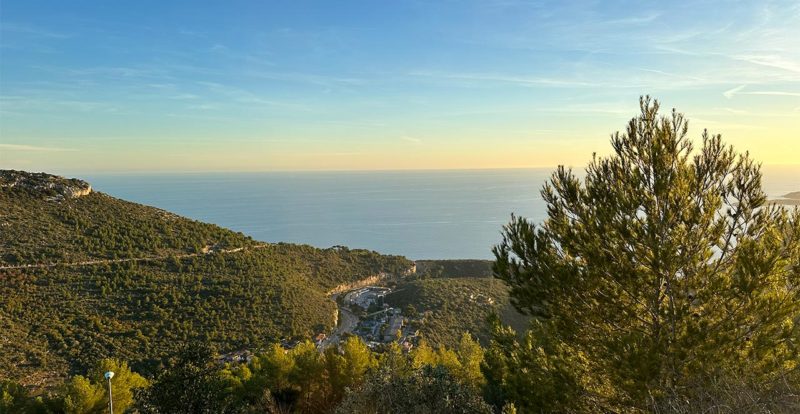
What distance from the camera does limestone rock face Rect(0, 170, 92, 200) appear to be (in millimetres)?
38812

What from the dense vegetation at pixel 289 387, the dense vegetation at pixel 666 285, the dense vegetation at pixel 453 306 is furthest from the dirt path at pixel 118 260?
the dense vegetation at pixel 666 285

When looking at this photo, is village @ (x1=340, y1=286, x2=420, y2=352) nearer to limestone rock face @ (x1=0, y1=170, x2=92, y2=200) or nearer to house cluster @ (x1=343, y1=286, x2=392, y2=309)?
house cluster @ (x1=343, y1=286, x2=392, y2=309)

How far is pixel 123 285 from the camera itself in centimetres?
2994

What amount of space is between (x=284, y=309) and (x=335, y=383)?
734 inches

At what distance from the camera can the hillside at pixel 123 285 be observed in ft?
75.9

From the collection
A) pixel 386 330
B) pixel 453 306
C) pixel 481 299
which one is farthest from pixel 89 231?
pixel 481 299

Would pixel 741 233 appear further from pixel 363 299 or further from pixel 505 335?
pixel 363 299

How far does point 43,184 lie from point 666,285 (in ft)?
170

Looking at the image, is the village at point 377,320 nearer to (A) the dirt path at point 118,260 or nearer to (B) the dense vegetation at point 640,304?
(A) the dirt path at point 118,260

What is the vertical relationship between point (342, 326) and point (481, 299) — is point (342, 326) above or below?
below

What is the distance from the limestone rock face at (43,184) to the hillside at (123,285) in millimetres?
134

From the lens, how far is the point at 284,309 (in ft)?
109

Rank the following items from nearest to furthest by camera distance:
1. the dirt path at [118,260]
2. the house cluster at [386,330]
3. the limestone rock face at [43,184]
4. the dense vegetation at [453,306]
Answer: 1. the dirt path at [118,260]
2. the house cluster at [386,330]
3. the dense vegetation at [453,306]
4. the limestone rock face at [43,184]

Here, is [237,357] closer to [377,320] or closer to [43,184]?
[377,320]
